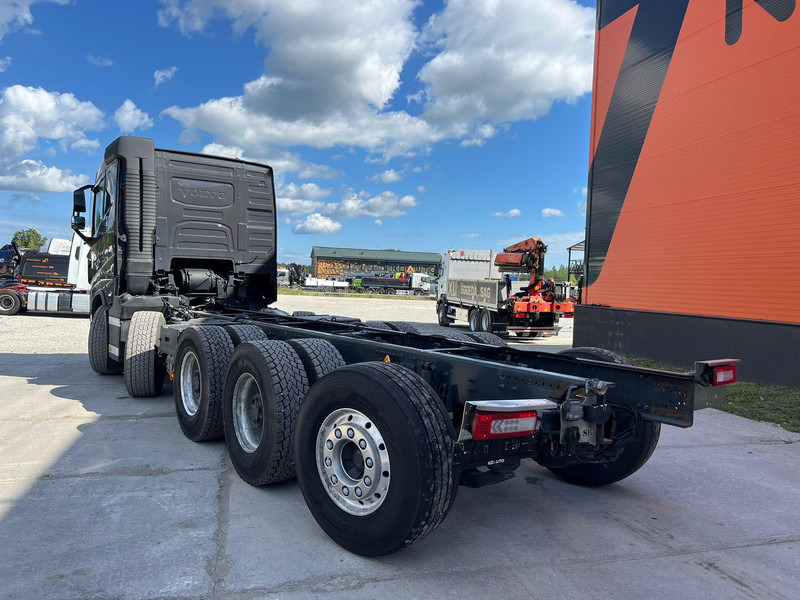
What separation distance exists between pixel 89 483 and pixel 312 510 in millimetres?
1849

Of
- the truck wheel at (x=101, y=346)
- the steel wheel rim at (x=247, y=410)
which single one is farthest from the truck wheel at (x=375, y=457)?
the truck wheel at (x=101, y=346)

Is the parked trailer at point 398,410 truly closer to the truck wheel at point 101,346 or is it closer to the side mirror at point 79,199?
the truck wheel at point 101,346

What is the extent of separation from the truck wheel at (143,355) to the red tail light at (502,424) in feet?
17.3

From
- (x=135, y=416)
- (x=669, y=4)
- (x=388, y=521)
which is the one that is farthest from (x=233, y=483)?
(x=669, y=4)

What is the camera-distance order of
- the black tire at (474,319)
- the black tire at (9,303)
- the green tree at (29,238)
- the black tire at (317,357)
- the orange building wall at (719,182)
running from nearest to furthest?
the black tire at (317,357) → the orange building wall at (719,182) → the black tire at (474,319) → the black tire at (9,303) → the green tree at (29,238)

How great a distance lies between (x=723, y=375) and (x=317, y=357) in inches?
101

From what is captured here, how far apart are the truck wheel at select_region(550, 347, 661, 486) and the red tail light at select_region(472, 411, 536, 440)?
0.91 metres

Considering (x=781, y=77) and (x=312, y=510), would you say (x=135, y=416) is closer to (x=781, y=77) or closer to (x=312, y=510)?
(x=312, y=510)

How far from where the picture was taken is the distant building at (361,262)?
83.0 meters

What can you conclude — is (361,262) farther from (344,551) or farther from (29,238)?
(344,551)

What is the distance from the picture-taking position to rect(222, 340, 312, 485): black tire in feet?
12.5

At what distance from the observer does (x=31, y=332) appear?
15109 mm

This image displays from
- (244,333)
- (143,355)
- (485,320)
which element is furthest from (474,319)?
(244,333)

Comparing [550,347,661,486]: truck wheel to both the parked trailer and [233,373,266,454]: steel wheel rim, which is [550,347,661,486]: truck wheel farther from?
[233,373,266,454]: steel wheel rim
